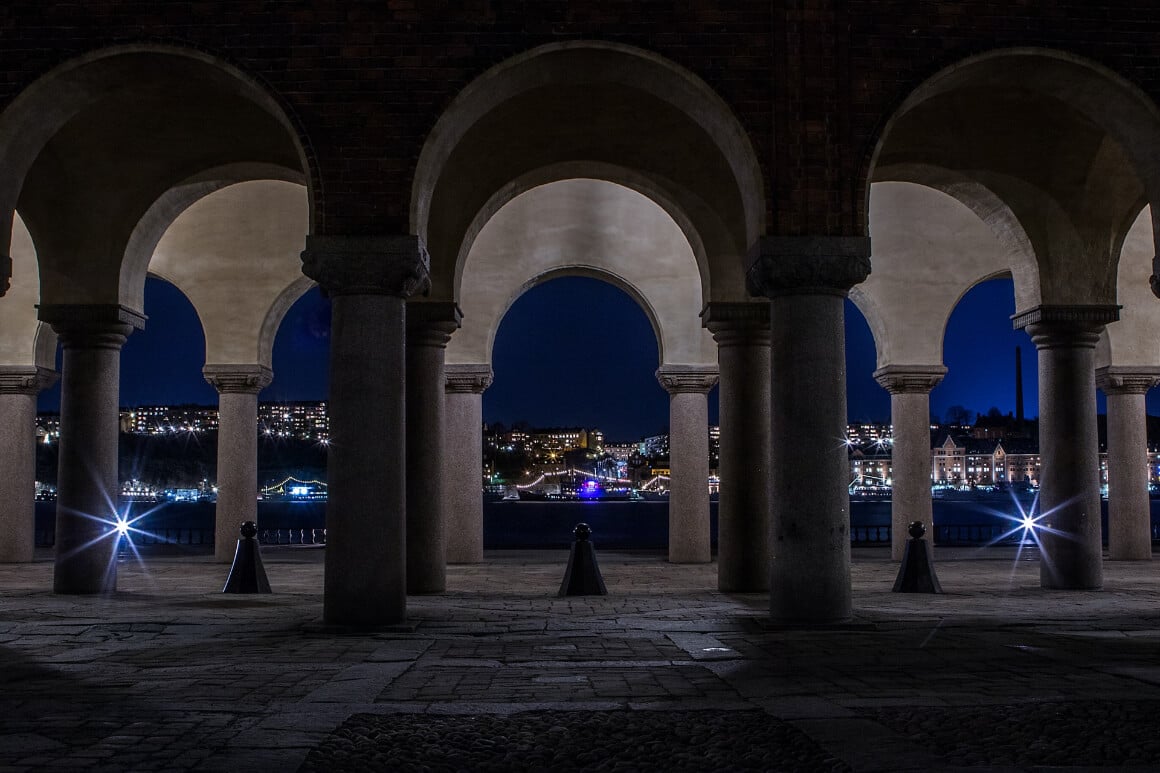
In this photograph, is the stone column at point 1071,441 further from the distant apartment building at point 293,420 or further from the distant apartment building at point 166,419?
the distant apartment building at point 166,419

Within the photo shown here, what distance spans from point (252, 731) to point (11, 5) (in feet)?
25.8

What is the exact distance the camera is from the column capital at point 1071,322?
14.5 m

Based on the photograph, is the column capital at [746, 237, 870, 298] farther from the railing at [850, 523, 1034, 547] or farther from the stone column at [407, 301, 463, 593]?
the railing at [850, 523, 1034, 547]

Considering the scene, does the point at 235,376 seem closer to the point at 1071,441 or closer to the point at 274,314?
the point at 274,314

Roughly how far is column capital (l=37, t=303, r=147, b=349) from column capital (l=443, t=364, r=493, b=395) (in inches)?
288

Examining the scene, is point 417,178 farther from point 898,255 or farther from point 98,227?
point 898,255

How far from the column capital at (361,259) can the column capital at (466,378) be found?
33.8ft

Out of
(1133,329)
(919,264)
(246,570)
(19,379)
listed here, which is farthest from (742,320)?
(19,379)

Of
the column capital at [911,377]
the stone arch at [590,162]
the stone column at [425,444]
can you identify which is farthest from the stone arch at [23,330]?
the column capital at [911,377]

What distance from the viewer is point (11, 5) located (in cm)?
1035

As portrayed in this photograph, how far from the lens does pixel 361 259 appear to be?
10.3 metres

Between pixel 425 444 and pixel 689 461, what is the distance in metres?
7.48

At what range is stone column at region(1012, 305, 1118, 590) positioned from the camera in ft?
47.7

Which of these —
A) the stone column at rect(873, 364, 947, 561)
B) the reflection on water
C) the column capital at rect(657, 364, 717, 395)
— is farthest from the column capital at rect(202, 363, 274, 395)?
the reflection on water
